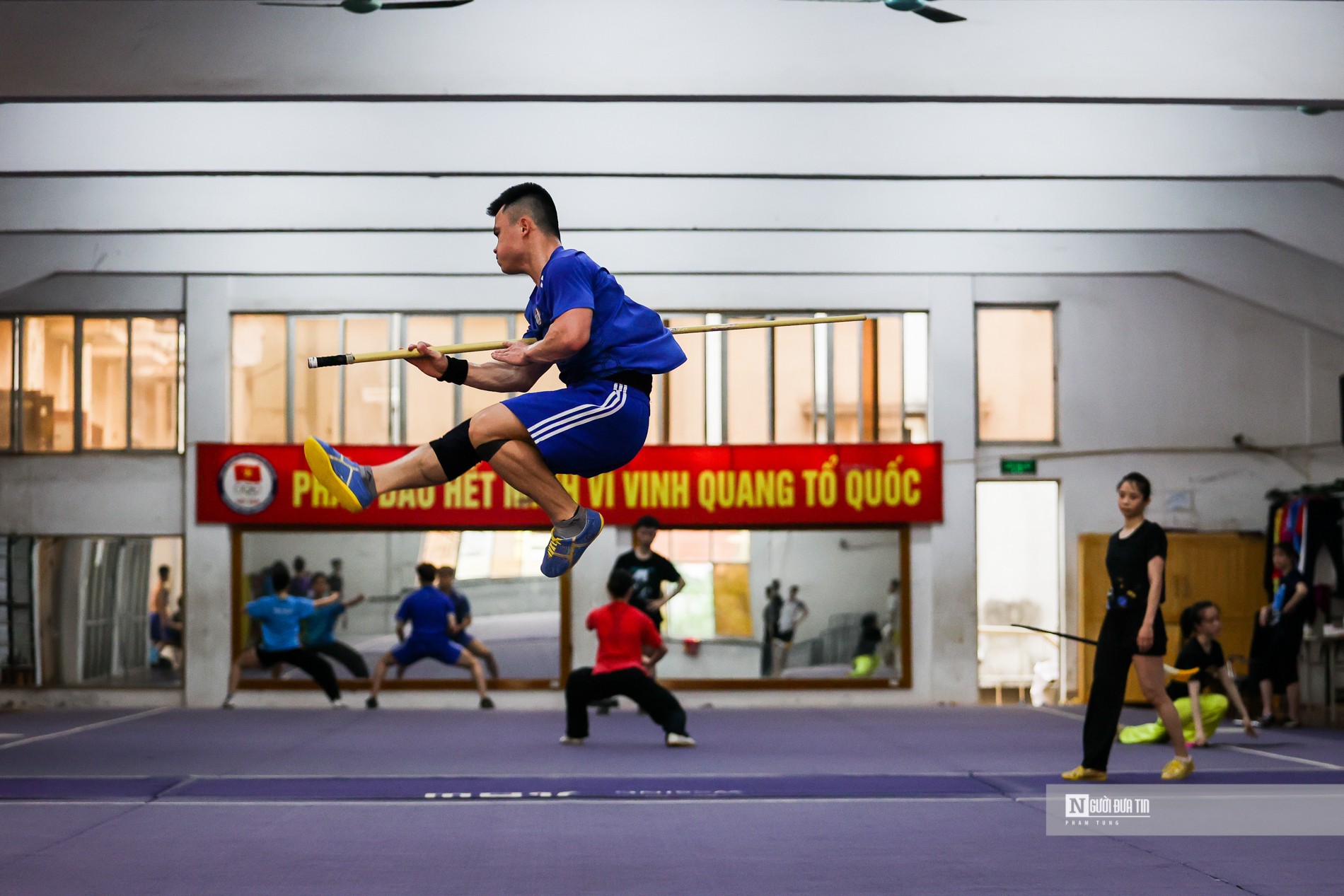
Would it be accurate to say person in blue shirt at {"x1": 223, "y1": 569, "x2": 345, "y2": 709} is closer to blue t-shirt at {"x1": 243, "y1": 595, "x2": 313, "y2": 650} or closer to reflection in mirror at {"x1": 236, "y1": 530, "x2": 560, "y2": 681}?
blue t-shirt at {"x1": 243, "y1": 595, "x2": 313, "y2": 650}

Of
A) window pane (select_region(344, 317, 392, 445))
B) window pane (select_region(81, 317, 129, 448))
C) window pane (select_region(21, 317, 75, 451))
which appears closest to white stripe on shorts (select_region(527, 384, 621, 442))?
window pane (select_region(344, 317, 392, 445))

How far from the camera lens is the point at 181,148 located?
1262 centimetres

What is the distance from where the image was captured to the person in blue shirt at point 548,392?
5051 mm

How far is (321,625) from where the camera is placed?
59.3ft

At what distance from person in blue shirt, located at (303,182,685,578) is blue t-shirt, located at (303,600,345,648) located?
13301 mm

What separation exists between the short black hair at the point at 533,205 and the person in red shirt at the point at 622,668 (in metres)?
7.53

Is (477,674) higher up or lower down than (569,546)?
lower down

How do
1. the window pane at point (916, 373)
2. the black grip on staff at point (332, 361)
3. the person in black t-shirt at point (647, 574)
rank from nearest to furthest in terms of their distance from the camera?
the black grip on staff at point (332, 361), the person in black t-shirt at point (647, 574), the window pane at point (916, 373)

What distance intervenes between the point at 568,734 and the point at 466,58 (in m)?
6.30

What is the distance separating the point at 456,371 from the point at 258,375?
14.6m

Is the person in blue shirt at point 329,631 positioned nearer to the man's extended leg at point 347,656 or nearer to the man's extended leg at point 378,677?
the man's extended leg at point 347,656

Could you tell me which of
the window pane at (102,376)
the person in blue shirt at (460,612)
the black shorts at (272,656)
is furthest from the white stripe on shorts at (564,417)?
the window pane at (102,376)

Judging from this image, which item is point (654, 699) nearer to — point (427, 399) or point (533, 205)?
point (427, 399)

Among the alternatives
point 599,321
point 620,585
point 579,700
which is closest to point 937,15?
point 599,321
